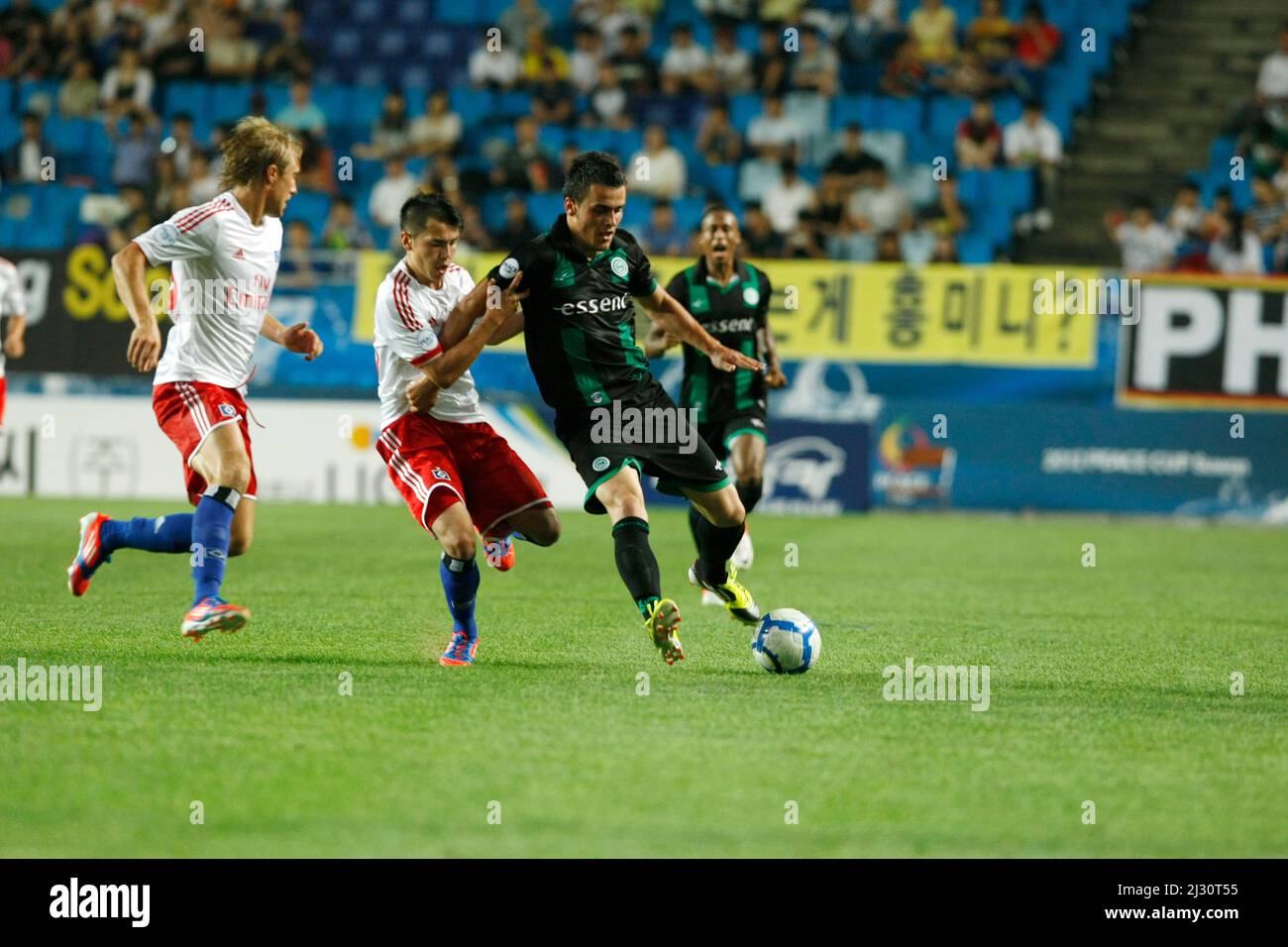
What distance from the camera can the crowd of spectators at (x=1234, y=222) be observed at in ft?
61.4

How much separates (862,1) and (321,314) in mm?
8037

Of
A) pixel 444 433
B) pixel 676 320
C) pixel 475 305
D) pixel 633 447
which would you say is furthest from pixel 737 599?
pixel 475 305

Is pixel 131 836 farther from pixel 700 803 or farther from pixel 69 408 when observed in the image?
pixel 69 408

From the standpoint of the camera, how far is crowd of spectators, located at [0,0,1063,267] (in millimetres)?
19734

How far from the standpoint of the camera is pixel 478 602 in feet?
33.7

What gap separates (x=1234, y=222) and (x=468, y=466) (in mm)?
13200

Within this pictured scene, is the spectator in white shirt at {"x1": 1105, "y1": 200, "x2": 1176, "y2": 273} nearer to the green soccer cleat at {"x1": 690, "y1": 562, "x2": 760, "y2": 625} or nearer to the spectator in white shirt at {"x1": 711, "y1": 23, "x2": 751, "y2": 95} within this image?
the spectator in white shirt at {"x1": 711, "y1": 23, "x2": 751, "y2": 95}

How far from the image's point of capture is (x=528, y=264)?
7.49m

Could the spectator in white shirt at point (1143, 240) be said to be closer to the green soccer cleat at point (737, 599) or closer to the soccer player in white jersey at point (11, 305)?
the soccer player in white jersey at point (11, 305)

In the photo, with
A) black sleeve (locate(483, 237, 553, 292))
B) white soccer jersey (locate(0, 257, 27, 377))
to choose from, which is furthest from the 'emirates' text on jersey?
white soccer jersey (locate(0, 257, 27, 377))

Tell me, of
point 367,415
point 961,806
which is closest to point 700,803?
point 961,806

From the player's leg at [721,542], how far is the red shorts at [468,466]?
0.75 meters

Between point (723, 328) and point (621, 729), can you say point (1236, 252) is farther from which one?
point (621, 729)

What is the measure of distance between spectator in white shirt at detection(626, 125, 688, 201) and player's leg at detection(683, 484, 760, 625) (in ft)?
37.9
